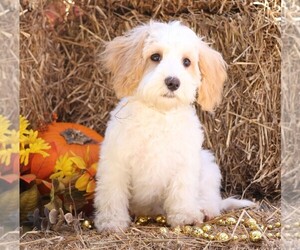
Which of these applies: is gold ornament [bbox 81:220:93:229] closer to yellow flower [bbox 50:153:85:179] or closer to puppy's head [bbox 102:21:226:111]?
yellow flower [bbox 50:153:85:179]

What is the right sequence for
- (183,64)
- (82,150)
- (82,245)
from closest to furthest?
(82,245)
(183,64)
(82,150)

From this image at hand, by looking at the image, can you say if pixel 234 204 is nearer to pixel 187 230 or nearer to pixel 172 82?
pixel 187 230

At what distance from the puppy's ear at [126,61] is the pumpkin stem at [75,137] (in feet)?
2.05

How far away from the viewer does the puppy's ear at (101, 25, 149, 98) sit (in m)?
2.81

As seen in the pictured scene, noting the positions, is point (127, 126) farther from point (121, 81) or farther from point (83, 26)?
point (83, 26)

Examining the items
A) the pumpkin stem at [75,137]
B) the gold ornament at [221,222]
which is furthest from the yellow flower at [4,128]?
the pumpkin stem at [75,137]

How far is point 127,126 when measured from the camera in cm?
286

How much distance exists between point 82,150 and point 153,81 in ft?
3.06

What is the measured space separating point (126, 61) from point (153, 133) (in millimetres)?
359

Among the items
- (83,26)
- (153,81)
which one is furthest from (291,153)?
(83,26)

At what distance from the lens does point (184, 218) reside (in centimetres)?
283

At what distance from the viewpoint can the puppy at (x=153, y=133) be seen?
9.14ft

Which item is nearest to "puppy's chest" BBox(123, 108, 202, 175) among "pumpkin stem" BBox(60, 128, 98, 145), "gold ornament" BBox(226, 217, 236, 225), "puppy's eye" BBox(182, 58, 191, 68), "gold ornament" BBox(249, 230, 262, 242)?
"puppy's eye" BBox(182, 58, 191, 68)

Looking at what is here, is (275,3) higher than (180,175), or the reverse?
(275,3)
